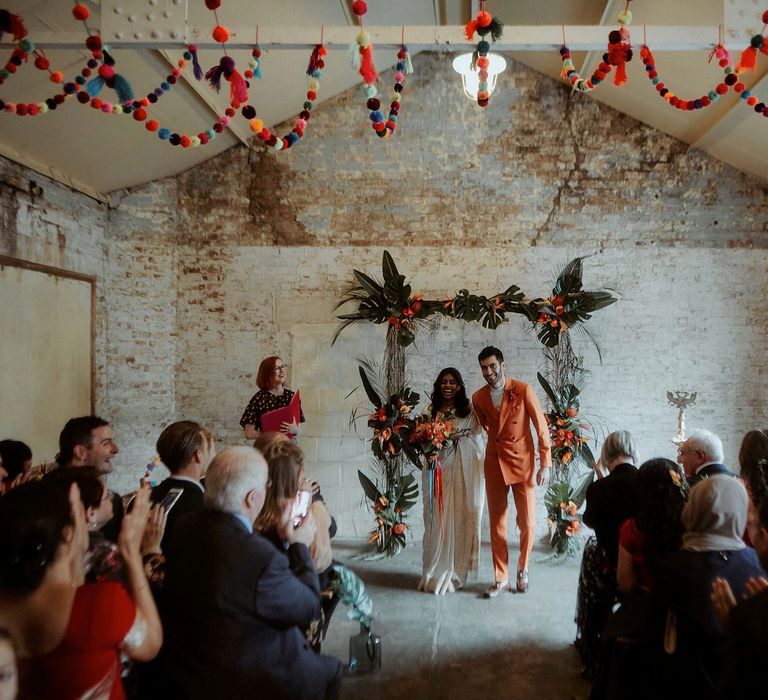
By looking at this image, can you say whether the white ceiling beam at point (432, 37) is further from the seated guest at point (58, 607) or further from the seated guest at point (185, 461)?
the seated guest at point (58, 607)

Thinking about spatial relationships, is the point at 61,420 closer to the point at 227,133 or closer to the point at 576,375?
the point at 227,133

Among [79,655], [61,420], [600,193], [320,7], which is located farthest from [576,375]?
[79,655]

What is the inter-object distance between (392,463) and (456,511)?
954mm

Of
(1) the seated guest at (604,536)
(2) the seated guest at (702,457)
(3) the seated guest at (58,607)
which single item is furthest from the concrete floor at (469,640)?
(3) the seated guest at (58,607)

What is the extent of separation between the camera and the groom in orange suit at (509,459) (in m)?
4.80

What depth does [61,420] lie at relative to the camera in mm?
5578

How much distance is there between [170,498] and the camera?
274 centimetres

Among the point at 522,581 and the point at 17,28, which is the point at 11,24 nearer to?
the point at 17,28

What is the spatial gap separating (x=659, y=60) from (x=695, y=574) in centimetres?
460

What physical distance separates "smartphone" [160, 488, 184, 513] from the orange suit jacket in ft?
8.98

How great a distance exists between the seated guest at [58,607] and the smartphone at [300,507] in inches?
32.0

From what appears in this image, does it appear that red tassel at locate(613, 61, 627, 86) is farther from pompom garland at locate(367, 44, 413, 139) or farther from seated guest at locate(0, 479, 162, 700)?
seated guest at locate(0, 479, 162, 700)

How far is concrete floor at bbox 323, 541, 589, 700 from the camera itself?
3396 millimetres

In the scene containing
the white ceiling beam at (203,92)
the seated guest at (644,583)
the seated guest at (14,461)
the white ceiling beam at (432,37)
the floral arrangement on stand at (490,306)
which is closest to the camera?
the seated guest at (644,583)
